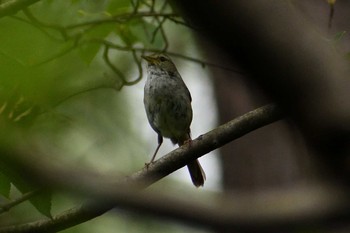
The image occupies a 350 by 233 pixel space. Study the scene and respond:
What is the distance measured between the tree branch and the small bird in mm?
2307

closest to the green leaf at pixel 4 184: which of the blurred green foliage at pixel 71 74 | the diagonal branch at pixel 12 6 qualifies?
the blurred green foliage at pixel 71 74

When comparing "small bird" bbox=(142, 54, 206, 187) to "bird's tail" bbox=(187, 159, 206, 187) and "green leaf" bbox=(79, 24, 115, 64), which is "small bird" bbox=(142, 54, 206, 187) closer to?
"bird's tail" bbox=(187, 159, 206, 187)

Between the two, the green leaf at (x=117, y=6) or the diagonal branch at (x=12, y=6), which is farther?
the green leaf at (x=117, y=6)

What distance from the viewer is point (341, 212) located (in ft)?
2.25

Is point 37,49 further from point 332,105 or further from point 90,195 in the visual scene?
point 332,105

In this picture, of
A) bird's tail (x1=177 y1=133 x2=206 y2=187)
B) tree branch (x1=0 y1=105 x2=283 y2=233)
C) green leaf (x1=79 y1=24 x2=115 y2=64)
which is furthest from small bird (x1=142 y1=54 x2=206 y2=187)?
tree branch (x1=0 y1=105 x2=283 y2=233)

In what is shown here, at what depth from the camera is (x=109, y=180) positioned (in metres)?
0.83

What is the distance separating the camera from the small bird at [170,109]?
4.84 meters

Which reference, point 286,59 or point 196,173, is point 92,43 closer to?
point 196,173

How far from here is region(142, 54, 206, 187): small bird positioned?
4840 mm

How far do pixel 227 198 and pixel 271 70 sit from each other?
26 cm

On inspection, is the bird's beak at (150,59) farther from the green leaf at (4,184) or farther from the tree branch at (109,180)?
the green leaf at (4,184)

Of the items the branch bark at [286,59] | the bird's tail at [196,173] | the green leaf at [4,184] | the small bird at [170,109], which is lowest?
the branch bark at [286,59]

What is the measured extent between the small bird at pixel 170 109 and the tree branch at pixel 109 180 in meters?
2.31
